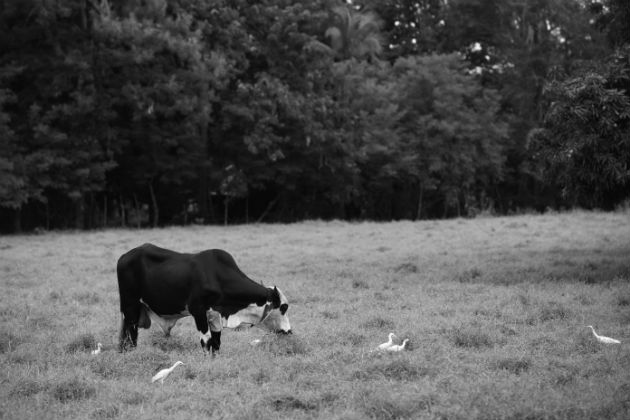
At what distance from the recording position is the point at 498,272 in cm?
1512

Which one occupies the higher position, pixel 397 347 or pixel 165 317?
pixel 165 317

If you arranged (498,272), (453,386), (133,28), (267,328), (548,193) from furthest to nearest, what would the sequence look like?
(548,193), (133,28), (498,272), (267,328), (453,386)

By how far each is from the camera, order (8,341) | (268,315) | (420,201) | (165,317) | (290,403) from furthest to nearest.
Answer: (420,201) < (8,341) < (165,317) < (268,315) < (290,403)

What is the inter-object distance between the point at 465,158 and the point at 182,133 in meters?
15.7

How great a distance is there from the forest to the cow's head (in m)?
9.16

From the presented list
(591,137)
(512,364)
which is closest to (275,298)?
(512,364)

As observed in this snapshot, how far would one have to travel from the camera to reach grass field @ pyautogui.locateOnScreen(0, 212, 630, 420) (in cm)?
659

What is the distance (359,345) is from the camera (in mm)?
9141

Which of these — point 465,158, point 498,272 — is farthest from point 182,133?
point 498,272

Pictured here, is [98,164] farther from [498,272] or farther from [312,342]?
[312,342]

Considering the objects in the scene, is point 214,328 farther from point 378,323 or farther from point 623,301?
point 623,301

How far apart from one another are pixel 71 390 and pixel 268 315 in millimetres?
2462

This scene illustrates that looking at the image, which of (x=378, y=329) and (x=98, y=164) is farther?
(x=98, y=164)

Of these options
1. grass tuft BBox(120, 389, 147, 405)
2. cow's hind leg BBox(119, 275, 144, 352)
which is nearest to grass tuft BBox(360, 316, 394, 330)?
cow's hind leg BBox(119, 275, 144, 352)
